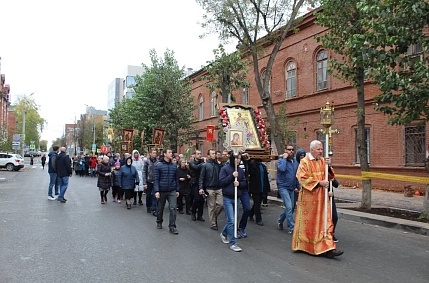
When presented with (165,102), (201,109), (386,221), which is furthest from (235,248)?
(201,109)

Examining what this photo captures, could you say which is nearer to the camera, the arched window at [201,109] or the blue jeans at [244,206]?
the blue jeans at [244,206]

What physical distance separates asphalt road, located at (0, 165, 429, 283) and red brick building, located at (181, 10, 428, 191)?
7494mm

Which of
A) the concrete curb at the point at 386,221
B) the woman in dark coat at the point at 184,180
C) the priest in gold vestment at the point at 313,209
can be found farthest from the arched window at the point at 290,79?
the priest in gold vestment at the point at 313,209

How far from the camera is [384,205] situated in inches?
504

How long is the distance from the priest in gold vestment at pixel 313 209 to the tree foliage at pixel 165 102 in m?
21.0

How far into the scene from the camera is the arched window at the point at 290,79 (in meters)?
24.1

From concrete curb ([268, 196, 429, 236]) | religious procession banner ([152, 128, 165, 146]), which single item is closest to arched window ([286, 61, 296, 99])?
religious procession banner ([152, 128, 165, 146])

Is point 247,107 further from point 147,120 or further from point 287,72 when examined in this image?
point 147,120

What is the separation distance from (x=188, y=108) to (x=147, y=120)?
320cm

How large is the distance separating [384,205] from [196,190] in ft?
20.5

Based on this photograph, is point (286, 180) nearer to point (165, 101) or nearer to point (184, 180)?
point (184, 180)

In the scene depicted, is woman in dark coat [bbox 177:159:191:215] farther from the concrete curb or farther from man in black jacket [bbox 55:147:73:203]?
man in black jacket [bbox 55:147:73:203]

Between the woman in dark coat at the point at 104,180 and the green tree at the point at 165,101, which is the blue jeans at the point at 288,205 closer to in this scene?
the woman in dark coat at the point at 104,180

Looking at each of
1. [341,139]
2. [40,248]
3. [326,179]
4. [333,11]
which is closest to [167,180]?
[40,248]
